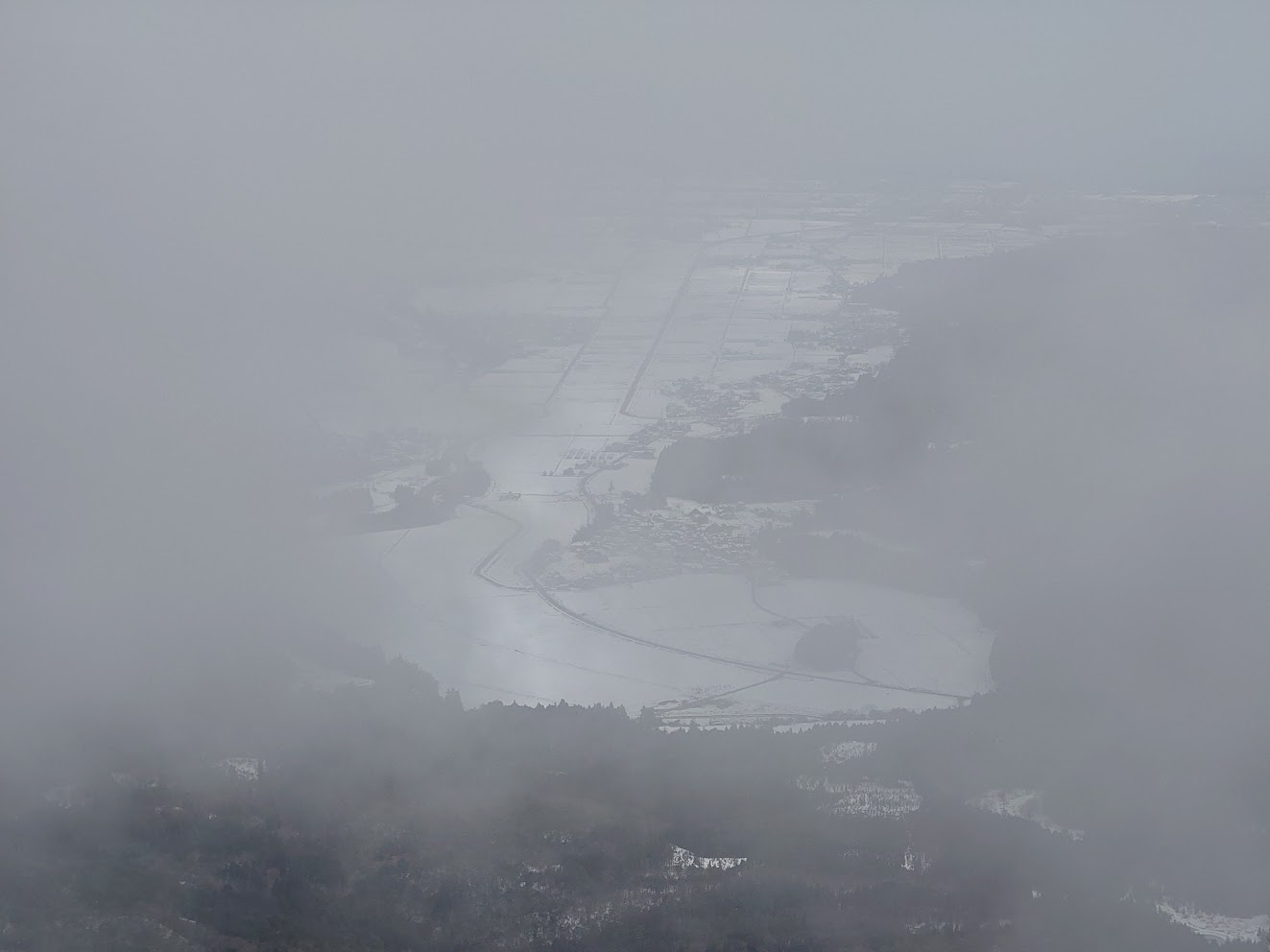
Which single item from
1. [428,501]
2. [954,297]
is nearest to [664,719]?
[428,501]

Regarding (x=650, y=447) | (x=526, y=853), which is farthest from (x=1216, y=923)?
(x=650, y=447)

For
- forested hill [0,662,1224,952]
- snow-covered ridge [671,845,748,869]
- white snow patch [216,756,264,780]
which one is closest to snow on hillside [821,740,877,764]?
forested hill [0,662,1224,952]

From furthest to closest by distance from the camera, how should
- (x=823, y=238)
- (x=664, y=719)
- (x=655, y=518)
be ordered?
(x=823, y=238)
(x=655, y=518)
(x=664, y=719)

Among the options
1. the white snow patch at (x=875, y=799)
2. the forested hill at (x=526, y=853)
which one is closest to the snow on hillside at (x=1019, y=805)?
the forested hill at (x=526, y=853)

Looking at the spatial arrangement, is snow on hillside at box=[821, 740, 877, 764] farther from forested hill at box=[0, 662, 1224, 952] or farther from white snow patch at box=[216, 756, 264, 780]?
white snow patch at box=[216, 756, 264, 780]

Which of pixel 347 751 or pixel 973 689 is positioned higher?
pixel 347 751

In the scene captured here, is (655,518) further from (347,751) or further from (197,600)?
(347,751)
